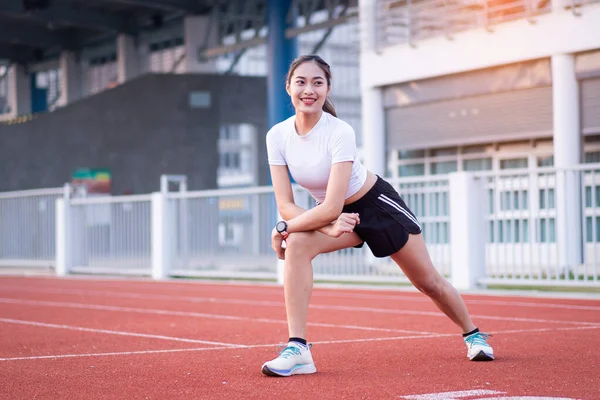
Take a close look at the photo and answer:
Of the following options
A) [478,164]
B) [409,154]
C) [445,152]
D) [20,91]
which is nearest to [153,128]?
[409,154]

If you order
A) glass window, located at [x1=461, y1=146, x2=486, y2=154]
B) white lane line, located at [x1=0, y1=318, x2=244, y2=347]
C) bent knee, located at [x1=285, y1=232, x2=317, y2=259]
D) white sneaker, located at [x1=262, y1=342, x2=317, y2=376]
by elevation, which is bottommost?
white lane line, located at [x1=0, y1=318, x2=244, y2=347]

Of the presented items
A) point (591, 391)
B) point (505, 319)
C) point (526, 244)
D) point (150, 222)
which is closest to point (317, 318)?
point (505, 319)

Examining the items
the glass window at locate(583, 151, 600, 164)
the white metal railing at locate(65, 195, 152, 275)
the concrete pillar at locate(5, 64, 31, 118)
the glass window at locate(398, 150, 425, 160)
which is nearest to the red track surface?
the white metal railing at locate(65, 195, 152, 275)

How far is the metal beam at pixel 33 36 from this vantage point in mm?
44500

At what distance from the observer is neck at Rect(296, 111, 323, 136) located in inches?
222

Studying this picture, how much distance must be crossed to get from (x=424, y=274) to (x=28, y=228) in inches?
777

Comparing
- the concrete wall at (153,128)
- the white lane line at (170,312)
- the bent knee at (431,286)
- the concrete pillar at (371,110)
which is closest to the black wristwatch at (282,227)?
the bent knee at (431,286)

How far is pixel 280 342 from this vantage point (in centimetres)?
791

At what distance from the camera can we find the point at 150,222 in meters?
20.9

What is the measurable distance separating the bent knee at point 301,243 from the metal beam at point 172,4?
34.1 meters

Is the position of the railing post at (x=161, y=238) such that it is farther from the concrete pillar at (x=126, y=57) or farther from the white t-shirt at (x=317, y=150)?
the concrete pillar at (x=126, y=57)

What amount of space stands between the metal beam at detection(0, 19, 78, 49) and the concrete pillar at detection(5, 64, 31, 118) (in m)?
2.89

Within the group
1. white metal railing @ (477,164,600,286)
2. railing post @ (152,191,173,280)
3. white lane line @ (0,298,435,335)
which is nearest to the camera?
white lane line @ (0,298,435,335)

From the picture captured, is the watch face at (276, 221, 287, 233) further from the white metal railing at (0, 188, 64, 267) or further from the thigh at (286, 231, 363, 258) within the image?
the white metal railing at (0, 188, 64, 267)
